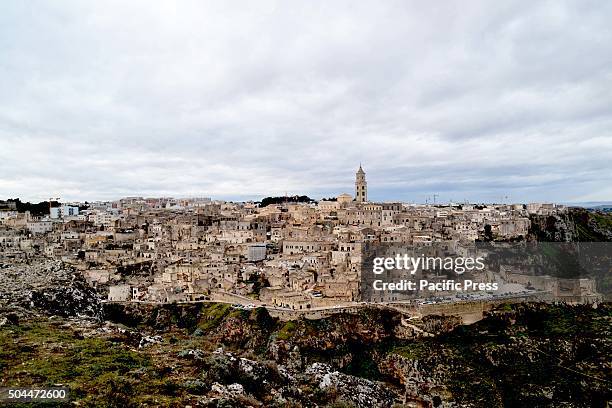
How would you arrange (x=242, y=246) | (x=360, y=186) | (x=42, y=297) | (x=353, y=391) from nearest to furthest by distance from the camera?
(x=353, y=391)
(x=42, y=297)
(x=242, y=246)
(x=360, y=186)

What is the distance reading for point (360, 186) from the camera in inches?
2729

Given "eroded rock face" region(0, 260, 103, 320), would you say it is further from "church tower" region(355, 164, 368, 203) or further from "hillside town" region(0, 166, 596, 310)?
"church tower" region(355, 164, 368, 203)

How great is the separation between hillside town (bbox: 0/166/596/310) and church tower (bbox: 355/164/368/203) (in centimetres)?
407

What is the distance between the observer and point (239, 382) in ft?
31.3

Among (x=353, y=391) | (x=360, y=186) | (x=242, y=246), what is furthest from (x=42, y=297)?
(x=360, y=186)

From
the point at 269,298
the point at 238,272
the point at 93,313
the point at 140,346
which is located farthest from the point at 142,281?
the point at 140,346

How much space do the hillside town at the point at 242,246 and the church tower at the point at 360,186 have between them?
4073mm

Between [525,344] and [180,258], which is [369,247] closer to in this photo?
[525,344]

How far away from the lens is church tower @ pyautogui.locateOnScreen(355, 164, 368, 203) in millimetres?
68938

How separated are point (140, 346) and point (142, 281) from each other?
27695mm

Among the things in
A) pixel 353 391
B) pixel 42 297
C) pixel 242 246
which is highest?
pixel 242 246

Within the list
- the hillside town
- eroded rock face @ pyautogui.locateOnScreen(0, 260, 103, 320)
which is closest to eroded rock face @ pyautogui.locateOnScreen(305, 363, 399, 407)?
eroded rock face @ pyautogui.locateOnScreen(0, 260, 103, 320)

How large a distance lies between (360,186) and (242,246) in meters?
31.1

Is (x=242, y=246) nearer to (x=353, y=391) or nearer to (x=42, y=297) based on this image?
(x=42, y=297)
